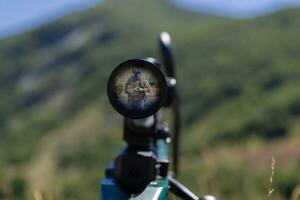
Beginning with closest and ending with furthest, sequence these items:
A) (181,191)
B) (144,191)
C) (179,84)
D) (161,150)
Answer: (144,191)
(181,191)
(161,150)
(179,84)

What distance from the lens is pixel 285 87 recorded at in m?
99.7

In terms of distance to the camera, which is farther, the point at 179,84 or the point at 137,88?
the point at 179,84

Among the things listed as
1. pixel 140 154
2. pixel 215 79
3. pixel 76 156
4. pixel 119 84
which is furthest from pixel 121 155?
pixel 215 79

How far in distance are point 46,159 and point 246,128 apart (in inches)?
1653

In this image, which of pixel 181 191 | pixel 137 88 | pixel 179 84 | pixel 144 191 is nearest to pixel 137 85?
pixel 137 88

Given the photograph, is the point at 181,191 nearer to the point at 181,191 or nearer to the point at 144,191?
the point at 181,191

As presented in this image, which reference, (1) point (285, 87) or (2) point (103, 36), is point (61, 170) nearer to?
(1) point (285, 87)

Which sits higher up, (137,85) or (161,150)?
(137,85)

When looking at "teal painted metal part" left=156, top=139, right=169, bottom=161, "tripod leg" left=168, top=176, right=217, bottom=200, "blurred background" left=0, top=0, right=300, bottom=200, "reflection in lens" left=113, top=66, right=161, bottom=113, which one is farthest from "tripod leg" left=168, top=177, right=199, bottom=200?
"blurred background" left=0, top=0, right=300, bottom=200

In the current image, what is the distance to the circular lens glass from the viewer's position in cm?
209

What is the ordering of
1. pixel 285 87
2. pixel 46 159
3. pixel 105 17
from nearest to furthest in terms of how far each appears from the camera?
pixel 285 87 → pixel 46 159 → pixel 105 17

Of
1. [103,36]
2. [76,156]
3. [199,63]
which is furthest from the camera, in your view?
[103,36]

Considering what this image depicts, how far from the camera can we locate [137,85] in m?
2.18

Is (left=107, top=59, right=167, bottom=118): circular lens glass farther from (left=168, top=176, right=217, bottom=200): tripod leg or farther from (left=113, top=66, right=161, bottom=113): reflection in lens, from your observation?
(left=168, top=176, right=217, bottom=200): tripod leg
